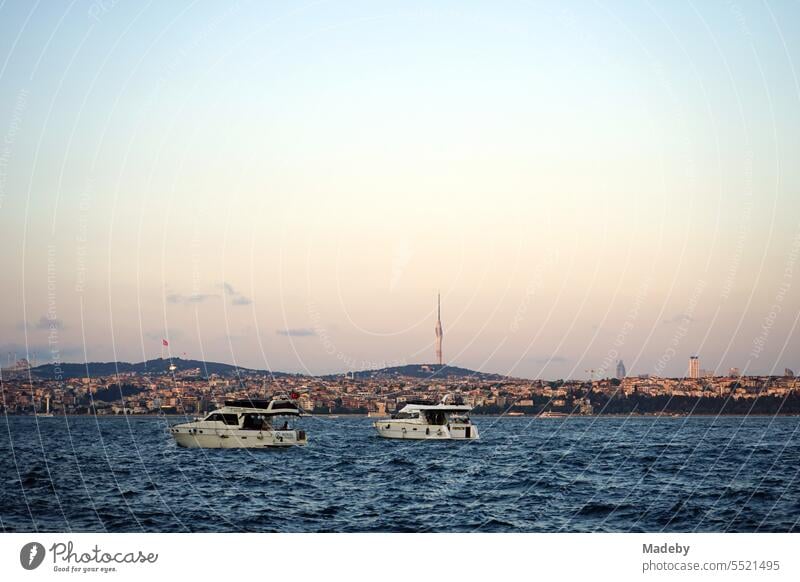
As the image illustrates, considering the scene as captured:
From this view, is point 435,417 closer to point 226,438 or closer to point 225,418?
point 225,418

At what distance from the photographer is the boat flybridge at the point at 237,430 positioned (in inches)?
2931

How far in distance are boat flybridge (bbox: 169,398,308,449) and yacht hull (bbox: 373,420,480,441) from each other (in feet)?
48.7

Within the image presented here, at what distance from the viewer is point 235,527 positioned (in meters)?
36.3

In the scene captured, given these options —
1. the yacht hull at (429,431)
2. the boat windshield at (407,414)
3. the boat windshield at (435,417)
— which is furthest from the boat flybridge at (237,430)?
the boat windshield at (407,414)

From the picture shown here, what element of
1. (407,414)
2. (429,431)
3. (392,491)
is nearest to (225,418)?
(429,431)

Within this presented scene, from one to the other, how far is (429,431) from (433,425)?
590 millimetres

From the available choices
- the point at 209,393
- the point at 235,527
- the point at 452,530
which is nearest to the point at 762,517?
the point at 452,530

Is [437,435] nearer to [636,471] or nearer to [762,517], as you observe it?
[636,471]

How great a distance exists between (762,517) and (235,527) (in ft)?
61.1

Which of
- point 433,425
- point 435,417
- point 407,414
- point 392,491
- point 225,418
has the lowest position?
point 392,491

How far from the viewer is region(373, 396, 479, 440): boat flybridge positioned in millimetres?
87750

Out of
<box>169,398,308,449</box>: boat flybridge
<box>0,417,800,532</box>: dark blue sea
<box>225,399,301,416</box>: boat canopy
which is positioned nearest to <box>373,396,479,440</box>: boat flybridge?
<box>0,417,800,532</box>: dark blue sea

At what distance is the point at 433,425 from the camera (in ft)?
289
